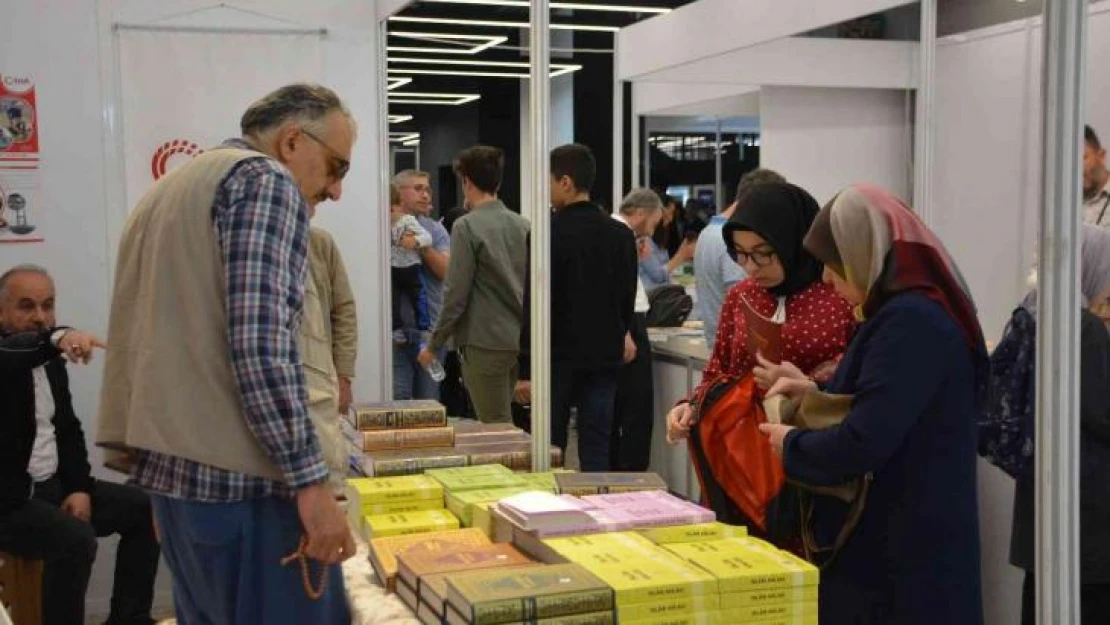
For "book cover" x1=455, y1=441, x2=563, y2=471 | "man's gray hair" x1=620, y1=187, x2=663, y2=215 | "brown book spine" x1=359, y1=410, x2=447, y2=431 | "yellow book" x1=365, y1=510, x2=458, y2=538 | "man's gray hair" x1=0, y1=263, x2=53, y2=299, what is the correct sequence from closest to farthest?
"yellow book" x1=365, y1=510, x2=458, y2=538, "book cover" x1=455, y1=441, x2=563, y2=471, "brown book spine" x1=359, y1=410, x2=447, y2=431, "man's gray hair" x1=0, y1=263, x2=53, y2=299, "man's gray hair" x1=620, y1=187, x2=663, y2=215

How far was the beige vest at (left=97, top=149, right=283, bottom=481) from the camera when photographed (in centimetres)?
175

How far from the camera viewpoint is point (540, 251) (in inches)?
114

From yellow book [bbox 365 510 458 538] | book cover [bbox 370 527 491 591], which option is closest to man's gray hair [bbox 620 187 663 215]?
yellow book [bbox 365 510 458 538]

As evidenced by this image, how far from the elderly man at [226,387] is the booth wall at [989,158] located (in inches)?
149

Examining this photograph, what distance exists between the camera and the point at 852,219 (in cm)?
200

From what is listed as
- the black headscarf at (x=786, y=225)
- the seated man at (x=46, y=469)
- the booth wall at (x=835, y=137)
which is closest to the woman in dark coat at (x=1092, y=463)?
the black headscarf at (x=786, y=225)

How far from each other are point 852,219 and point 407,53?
7.46m

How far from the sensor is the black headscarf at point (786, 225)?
8.09 feet

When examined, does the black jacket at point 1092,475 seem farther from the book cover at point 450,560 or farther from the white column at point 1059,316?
the book cover at point 450,560

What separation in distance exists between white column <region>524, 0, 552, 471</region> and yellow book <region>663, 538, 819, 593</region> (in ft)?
2.94

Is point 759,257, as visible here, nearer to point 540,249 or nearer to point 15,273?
point 540,249

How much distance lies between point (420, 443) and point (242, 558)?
1.11 meters

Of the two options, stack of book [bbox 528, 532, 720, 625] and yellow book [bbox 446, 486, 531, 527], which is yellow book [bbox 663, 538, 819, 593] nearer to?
stack of book [bbox 528, 532, 720, 625]

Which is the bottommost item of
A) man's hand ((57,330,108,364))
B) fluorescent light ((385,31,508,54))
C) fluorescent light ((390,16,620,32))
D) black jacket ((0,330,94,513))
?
black jacket ((0,330,94,513))
